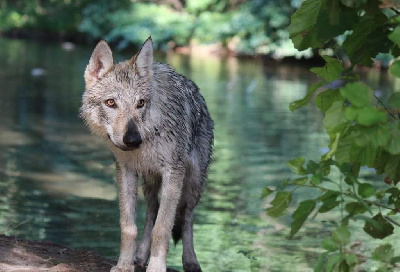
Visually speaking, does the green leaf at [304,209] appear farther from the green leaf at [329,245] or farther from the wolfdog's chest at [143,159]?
the wolfdog's chest at [143,159]

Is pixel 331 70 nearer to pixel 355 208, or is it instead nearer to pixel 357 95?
pixel 355 208

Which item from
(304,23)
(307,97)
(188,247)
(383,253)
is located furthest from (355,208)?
(188,247)

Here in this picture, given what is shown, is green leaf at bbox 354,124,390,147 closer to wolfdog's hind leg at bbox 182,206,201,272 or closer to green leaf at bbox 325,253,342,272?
green leaf at bbox 325,253,342,272

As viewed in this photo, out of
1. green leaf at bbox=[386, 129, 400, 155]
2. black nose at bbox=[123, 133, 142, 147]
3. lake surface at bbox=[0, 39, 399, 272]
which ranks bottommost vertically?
lake surface at bbox=[0, 39, 399, 272]

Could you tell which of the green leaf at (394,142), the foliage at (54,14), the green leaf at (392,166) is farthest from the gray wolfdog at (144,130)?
the foliage at (54,14)

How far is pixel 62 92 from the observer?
22.9m

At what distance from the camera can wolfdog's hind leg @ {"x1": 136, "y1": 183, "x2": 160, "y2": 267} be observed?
7043mm

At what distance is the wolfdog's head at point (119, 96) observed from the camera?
597 cm

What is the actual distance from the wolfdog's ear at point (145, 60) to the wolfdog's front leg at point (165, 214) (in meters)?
0.74

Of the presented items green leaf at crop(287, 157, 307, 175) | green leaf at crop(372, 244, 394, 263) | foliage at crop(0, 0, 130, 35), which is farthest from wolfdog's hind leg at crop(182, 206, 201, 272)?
foliage at crop(0, 0, 130, 35)

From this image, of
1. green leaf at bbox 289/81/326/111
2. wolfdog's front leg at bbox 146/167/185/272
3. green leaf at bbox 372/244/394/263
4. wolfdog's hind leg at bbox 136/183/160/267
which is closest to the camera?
green leaf at bbox 372/244/394/263

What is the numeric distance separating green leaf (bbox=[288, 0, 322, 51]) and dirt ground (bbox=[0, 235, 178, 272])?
250cm

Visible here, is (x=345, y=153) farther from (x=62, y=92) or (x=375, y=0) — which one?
(x=62, y=92)

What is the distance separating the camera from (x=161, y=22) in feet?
132
